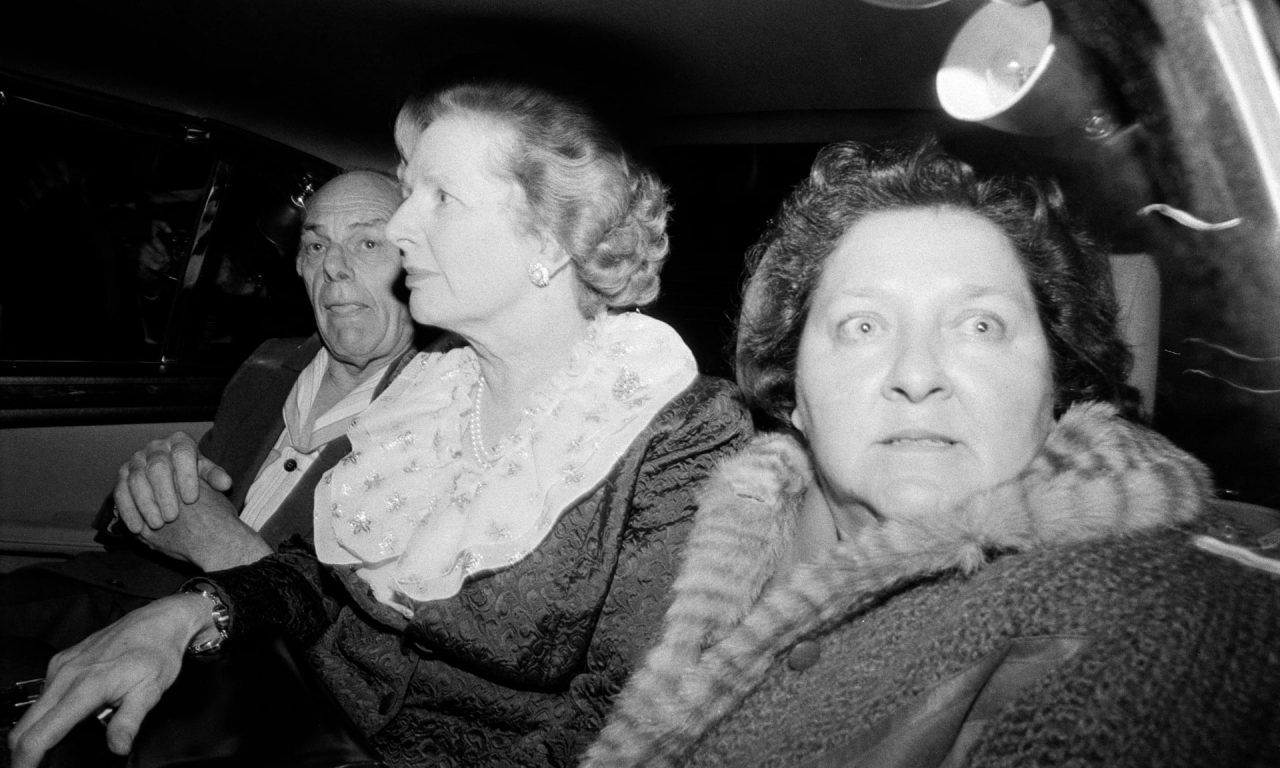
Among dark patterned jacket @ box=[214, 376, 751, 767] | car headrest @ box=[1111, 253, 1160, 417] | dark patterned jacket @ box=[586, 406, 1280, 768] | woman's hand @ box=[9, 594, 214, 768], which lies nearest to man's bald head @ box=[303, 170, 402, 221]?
dark patterned jacket @ box=[214, 376, 751, 767]

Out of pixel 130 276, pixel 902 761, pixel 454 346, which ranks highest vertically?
pixel 130 276

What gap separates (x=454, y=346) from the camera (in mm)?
2355

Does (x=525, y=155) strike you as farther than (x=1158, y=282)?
Yes

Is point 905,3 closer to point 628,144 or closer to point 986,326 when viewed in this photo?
point 986,326

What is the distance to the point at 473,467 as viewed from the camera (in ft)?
6.39

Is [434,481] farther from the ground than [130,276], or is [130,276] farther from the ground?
[130,276]

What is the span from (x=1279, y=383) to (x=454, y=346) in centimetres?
188

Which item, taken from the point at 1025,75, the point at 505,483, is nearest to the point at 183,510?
the point at 505,483

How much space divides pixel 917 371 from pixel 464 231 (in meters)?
1.08

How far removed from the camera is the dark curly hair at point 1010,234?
1.38 metres

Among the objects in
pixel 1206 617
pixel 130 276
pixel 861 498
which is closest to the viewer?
pixel 1206 617

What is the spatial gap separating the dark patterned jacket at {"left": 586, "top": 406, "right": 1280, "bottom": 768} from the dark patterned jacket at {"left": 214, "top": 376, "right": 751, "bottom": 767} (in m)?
0.27

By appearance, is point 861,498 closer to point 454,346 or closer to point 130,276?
point 454,346

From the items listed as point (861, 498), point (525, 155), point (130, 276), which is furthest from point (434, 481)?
point (130, 276)
